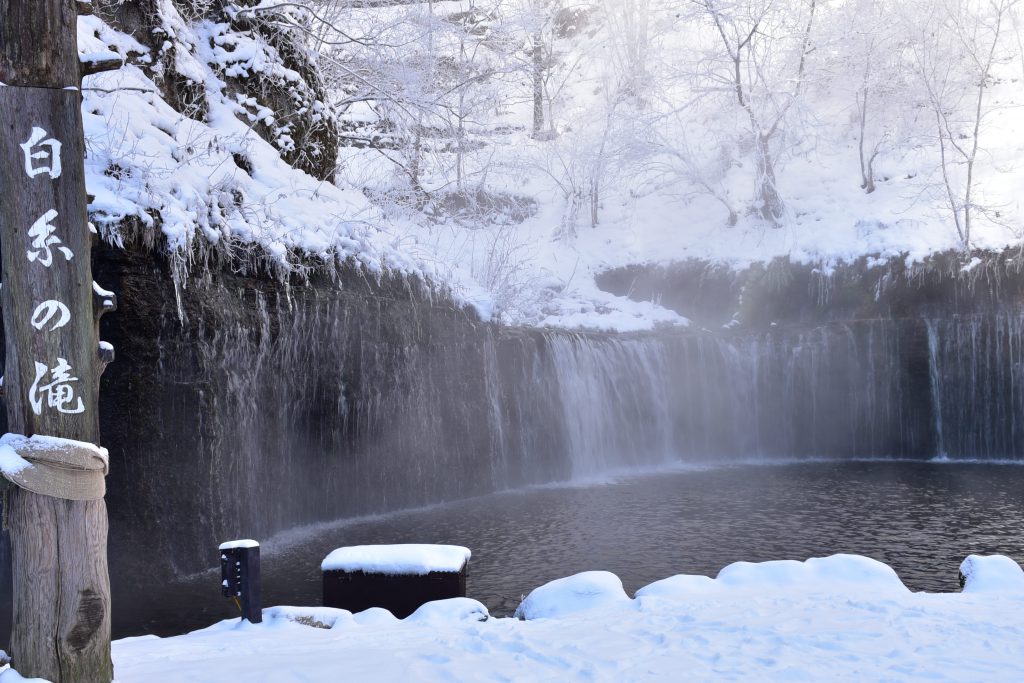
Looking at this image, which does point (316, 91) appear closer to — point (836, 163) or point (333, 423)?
point (333, 423)

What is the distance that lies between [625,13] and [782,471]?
77.4ft

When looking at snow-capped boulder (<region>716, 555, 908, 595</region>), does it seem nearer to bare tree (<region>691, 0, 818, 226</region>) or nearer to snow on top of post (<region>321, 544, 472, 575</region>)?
snow on top of post (<region>321, 544, 472, 575</region>)

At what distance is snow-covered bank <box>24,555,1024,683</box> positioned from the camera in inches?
169

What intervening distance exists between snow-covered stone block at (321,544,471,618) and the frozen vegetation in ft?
12.9

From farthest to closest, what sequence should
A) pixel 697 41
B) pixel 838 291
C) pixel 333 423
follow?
pixel 697 41 < pixel 838 291 < pixel 333 423

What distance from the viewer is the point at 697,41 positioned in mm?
35406

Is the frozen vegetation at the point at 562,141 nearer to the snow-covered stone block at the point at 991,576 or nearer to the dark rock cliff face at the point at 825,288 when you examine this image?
the dark rock cliff face at the point at 825,288

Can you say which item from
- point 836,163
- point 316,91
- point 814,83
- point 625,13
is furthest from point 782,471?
point 625,13

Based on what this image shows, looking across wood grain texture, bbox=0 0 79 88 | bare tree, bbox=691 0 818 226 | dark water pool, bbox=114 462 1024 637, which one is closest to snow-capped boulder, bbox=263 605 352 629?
dark water pool, bbox=114 462 1024 637

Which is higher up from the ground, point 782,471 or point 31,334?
point 31,334

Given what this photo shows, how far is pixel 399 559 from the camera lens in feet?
20.6

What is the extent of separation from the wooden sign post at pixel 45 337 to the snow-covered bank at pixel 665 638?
2.47 ft

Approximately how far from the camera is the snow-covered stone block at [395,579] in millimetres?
6191

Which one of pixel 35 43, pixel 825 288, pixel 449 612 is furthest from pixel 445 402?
pixel 825 288
